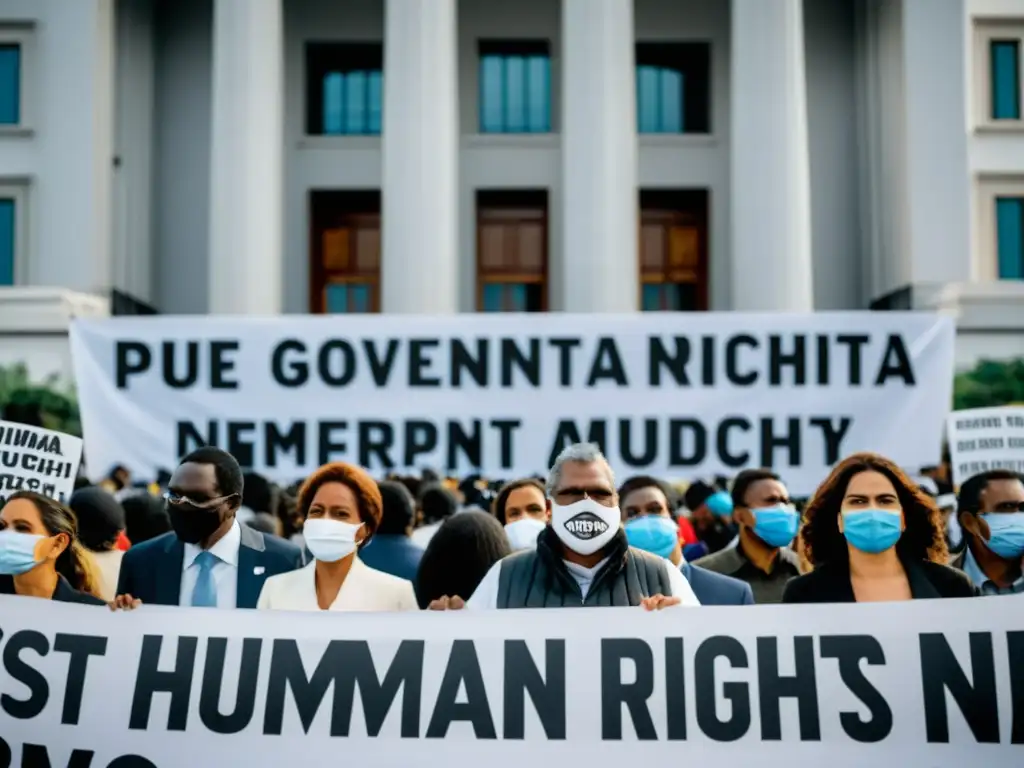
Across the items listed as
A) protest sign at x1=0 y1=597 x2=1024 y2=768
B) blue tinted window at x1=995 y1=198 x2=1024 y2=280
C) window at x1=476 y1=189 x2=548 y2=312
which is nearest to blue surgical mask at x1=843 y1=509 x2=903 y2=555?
protest sign at x1=0 y1=597 x2=1024 y2=768

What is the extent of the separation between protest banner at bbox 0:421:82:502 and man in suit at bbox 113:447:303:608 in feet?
5.48

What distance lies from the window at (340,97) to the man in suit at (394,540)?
28025mm

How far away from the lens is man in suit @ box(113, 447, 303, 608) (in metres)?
5.95

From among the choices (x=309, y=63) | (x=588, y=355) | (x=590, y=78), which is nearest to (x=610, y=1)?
(x=590, y=78)

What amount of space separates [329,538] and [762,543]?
2457 mm

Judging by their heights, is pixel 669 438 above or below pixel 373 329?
below

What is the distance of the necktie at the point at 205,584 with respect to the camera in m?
6.07

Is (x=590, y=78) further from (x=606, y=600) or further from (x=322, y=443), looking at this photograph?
(x=606, y=600)

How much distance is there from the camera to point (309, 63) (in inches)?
1361

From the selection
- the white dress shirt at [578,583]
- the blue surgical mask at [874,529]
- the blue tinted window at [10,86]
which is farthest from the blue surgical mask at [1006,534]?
the blue tinted window at [10,86]

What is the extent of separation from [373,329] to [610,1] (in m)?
16.9

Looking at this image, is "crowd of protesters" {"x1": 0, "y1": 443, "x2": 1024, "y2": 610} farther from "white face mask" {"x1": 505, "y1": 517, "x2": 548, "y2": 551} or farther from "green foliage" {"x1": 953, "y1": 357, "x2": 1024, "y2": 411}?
"green foliage" {"x1": 953, "y1": 357, "x2": 1024, "y2": 411}

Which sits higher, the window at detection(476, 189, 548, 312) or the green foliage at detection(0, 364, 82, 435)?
the window at detection(476, 189, 548, 312)

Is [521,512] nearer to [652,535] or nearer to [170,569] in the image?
[652,535]
